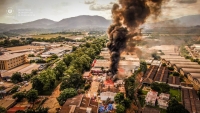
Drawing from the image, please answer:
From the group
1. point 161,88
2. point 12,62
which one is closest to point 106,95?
point 161,88

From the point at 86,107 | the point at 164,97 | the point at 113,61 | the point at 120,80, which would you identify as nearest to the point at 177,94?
the point at 164,97

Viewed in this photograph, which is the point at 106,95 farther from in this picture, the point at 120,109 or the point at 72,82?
the point at 72,82

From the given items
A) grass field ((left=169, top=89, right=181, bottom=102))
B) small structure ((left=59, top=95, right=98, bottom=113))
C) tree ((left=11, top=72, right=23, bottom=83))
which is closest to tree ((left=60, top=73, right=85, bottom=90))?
small structure ((left=59, top=95, right=98, bottom=113))

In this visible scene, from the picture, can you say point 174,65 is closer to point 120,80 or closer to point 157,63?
point 157,63

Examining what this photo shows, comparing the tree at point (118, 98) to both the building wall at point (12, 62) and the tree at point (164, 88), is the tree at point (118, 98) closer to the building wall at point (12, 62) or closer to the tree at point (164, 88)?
the tree at point (164, 88)

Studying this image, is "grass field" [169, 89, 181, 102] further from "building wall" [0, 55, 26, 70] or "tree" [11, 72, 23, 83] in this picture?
"building wall" [0, 55, 26, 70]
